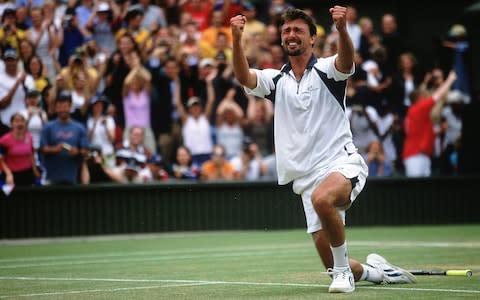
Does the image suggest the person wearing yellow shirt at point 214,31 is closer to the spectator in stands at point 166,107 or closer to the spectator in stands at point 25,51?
the spectator in stands at point 166,107

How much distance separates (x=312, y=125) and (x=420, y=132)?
11660 mm

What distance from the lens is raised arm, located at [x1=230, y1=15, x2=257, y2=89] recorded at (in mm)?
9367

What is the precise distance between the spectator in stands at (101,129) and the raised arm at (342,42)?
1066 centimetres

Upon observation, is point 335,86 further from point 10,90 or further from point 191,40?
point 191,40

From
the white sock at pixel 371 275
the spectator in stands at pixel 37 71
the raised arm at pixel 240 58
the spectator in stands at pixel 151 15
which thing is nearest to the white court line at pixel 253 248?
the spectator in stands at pixel 37 71

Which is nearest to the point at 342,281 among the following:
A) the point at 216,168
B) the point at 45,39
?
the point at 216,168

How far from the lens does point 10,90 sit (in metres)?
19.0

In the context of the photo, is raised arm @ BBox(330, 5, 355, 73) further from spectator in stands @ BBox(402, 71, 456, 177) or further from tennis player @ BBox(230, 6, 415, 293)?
spectator in stands @ BBox(402, 71, 456, 177)

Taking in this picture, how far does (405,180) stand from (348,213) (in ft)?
3.92

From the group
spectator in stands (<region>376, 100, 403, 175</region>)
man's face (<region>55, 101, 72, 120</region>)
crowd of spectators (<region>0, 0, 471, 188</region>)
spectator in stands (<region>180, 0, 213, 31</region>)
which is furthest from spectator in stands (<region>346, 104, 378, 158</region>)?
man's face (<region>55, 101, 72, 120</region>)

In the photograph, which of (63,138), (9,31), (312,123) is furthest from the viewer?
(9,31)

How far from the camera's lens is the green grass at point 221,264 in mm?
9625

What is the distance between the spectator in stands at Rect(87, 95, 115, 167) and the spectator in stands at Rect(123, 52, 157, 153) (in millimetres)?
493

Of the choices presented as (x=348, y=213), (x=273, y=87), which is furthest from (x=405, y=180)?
(x=273, y=87)
